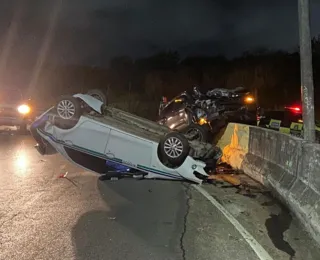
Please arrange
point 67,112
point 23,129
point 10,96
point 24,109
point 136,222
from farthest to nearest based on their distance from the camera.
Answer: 1. point 23,129
2. point 10,96
3. point 24,109
4. point 67,112
5. point 136,222

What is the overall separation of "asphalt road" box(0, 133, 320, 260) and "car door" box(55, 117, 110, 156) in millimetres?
747

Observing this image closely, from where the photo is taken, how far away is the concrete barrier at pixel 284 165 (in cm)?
614

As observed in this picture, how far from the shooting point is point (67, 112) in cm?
907

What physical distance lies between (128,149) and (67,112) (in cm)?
154

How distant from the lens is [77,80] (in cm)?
6988

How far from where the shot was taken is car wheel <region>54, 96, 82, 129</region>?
900cm

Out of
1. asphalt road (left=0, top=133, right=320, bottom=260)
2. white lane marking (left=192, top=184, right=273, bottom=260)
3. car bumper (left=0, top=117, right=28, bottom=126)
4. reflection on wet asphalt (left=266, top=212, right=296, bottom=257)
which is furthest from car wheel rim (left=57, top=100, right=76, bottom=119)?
car bumper (left=0, top=117, right=28, bottom=126)

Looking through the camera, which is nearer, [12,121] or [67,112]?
[67,112]

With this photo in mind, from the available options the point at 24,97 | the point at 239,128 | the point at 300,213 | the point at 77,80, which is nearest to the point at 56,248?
the point at 300,213

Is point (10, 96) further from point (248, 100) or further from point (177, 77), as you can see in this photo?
point (177, 77)

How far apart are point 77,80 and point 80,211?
213 ft

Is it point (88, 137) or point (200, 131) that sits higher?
point (200, 131)

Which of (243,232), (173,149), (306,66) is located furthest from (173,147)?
(243,232)

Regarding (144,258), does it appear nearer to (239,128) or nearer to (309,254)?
(309,254)
